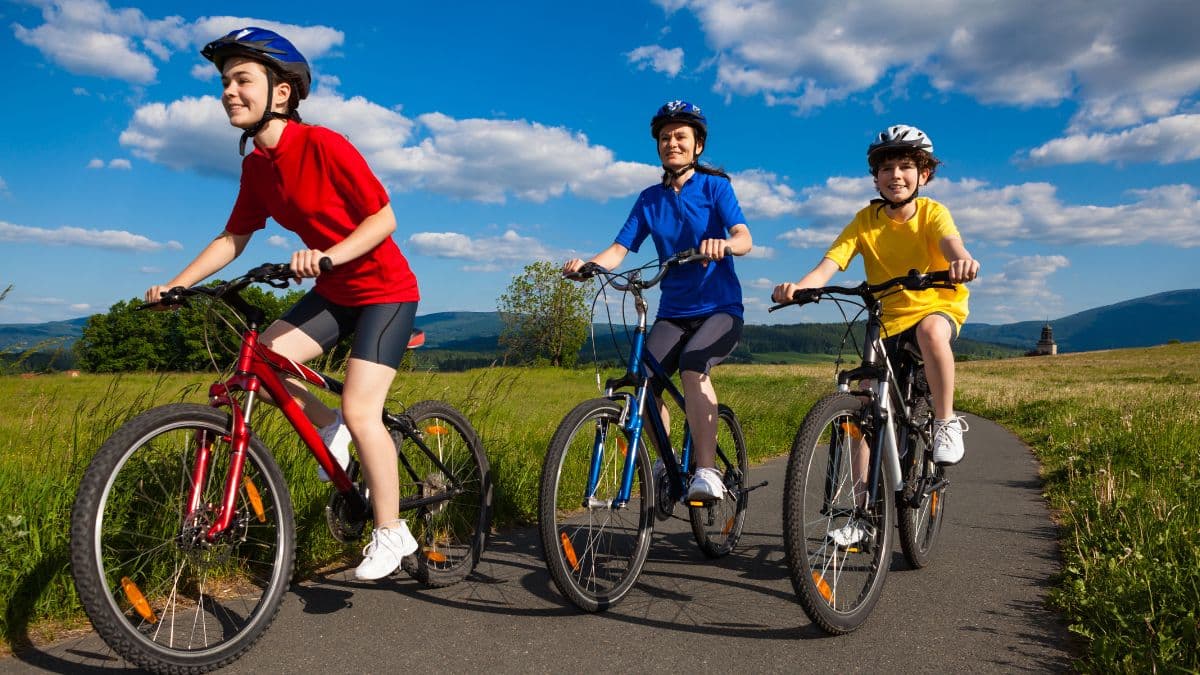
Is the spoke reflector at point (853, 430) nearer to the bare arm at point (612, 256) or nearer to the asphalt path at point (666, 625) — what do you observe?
→ the asphalt path at point (666, 625)

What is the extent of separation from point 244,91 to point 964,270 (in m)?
3.19

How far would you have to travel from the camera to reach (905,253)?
15.1ft

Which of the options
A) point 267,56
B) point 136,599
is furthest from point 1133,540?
point 267,56

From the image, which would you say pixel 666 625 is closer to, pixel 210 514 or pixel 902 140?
pixel 210 514

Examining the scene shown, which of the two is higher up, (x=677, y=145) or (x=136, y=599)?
(x=677, y=145)

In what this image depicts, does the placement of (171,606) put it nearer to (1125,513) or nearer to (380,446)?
(380,446)

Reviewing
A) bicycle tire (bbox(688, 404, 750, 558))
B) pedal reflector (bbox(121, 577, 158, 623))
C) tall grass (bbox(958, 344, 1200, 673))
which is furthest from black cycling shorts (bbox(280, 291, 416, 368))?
tall grass (bbox(958, 344, 1200, 673))

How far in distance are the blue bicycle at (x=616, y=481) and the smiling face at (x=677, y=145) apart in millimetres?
806

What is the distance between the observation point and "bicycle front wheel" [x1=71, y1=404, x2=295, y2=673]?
260cm

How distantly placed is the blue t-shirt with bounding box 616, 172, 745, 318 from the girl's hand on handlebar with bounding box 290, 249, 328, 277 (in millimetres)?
2088

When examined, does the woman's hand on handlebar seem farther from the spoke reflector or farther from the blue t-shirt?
the spoke reflector

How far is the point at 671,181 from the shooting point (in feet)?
15.5

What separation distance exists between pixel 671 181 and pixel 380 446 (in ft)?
7.36

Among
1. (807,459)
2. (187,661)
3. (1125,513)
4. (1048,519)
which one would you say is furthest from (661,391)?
(1048,519)
